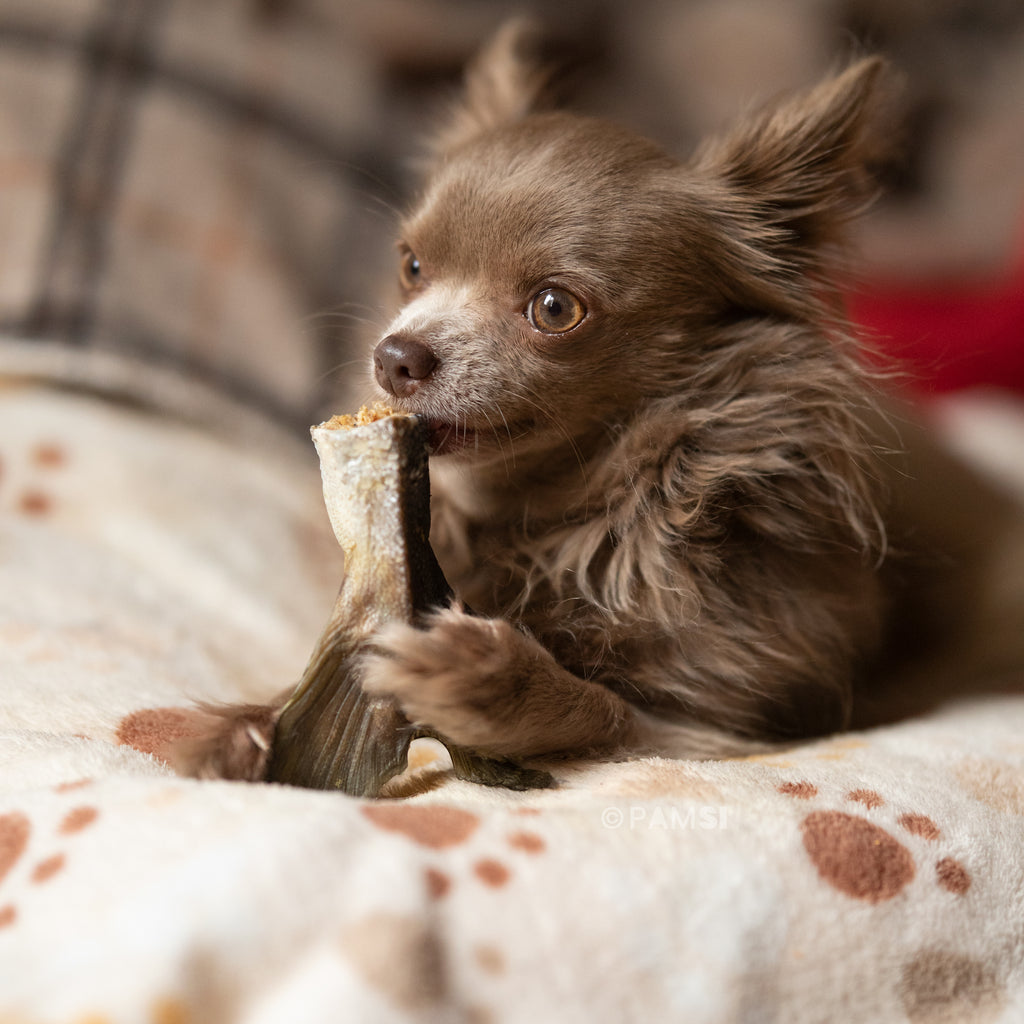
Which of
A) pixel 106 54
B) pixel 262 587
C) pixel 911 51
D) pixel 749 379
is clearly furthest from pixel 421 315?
pixel 911 51

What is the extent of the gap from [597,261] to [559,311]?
0.34 ft

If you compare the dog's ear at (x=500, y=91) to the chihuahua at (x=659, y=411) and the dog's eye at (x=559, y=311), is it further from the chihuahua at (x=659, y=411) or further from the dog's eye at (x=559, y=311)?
the dog's eye at (x=559, y=311)

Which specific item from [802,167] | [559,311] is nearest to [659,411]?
[559,311]

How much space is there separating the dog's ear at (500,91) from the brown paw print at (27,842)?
5.45 feet

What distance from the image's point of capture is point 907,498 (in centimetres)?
221

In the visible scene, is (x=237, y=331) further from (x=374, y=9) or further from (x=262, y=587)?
(x=374, y=9)

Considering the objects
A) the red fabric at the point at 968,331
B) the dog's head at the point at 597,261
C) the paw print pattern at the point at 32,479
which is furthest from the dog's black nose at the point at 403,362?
the red fabric at the point at 968,331

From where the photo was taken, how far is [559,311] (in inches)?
66.1

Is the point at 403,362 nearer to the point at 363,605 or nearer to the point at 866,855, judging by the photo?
the point at 363,605

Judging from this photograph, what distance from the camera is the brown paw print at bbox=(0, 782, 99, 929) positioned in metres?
1.08

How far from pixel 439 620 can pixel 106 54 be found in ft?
8.70

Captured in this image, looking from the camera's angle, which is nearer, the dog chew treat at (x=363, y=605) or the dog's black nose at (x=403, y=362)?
the dog chew treat at (x=363, y=605)

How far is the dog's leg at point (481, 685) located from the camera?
50.8 inches

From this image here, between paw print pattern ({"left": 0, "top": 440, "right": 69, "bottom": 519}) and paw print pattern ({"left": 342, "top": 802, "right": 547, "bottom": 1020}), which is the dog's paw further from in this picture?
paw print pattern ({"left": 0, "top": 440, "right": 69, "bottom": 519})
